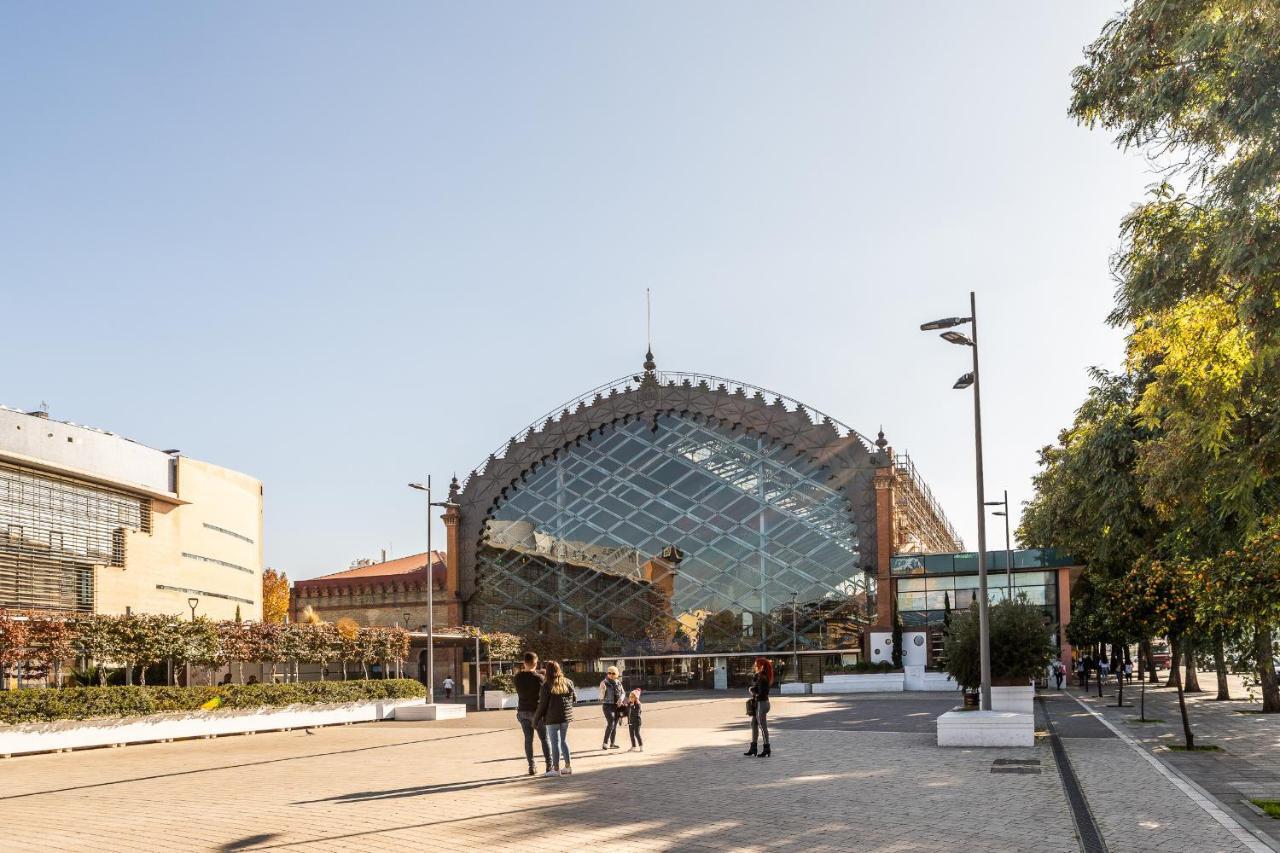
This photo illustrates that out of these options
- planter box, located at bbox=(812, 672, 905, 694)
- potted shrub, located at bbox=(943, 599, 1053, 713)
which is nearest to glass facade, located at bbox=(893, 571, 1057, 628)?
planter box, located at bbox=(812, 672, 905, 694)

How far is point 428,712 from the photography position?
1583 inches

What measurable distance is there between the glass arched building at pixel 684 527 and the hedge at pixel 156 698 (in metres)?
34.2

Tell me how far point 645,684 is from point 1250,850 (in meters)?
64.3

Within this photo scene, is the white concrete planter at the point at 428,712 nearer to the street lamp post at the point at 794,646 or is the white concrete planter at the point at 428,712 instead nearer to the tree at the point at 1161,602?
the tree at the point at 1161,602

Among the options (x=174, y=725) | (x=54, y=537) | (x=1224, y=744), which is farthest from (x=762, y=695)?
(x=54, y=537)

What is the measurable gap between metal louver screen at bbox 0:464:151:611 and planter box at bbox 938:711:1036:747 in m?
32.9

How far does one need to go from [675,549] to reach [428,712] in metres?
36.7

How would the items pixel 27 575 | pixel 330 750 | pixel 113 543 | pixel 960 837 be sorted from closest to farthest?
pixel 960 837 → pixel 330 750 → pixel 27 575 → pixel 113 543

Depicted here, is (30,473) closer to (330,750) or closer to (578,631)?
(330,750)

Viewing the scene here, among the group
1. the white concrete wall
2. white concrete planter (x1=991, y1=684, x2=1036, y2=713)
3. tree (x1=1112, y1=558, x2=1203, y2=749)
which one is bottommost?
white concrete planter (x1=991, y1=684, x2=1036, y2=713)

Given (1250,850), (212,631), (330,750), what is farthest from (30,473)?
(1250,850)

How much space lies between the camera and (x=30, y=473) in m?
41.2

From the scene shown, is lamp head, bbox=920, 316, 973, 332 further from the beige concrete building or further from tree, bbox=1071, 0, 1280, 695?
the beige concrete building

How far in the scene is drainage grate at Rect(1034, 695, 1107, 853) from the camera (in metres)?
11.7
